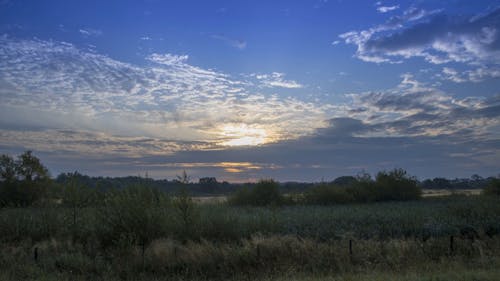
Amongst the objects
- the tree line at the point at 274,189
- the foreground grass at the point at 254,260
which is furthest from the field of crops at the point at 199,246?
the tree line at the point at 274,189

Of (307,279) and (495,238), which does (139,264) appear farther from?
(495,238)

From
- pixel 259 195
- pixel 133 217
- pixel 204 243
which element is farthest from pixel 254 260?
pixel 259 195

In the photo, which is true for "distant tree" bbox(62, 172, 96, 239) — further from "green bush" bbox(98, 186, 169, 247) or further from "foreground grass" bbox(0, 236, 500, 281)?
"foreground grass" bbox(0, 236, 500, 281)

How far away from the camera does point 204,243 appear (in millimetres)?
19969

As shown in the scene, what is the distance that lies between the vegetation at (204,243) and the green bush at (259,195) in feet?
93.4

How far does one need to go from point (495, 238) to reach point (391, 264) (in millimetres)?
8336

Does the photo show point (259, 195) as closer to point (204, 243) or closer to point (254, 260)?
point (204, 243)

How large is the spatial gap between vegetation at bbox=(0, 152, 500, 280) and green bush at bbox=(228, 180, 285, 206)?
93.4 feet

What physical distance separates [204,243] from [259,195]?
134ft

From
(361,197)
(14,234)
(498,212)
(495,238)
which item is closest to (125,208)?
(14,234)

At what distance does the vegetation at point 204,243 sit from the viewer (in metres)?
15.3

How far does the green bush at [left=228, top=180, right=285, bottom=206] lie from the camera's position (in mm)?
60312

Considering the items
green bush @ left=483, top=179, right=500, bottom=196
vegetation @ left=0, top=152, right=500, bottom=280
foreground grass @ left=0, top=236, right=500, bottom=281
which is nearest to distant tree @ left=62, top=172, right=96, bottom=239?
vegetation @ left=0, top=152, right=500, bottom=280

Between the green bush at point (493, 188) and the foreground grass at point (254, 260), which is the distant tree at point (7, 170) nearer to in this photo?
the foreground grass at point (254, 260)
